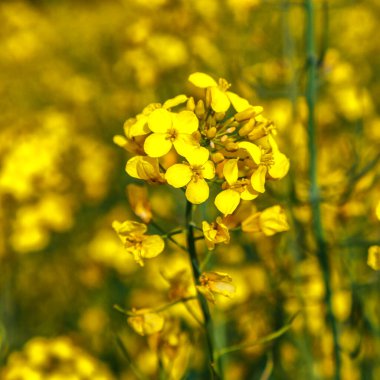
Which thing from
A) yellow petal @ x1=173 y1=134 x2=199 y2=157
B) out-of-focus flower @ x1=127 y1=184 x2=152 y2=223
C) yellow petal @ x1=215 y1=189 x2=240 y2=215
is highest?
yellow petal @ x1=173 y1=134 x2=199 y2=157

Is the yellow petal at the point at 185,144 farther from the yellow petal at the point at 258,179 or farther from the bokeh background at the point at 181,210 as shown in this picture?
the bokeh background at the point at 181,210

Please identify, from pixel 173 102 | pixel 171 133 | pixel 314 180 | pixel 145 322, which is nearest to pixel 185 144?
pixel 171 133

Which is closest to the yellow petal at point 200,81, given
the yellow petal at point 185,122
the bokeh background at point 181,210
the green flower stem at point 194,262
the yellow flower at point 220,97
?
the yellow flower at point 220,97

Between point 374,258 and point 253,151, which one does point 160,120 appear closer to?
point 253,151

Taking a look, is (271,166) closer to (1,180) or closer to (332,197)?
(332,197)

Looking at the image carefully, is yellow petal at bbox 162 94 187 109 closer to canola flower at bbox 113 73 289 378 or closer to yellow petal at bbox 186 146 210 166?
canola flower at bbox 113 73 289 378

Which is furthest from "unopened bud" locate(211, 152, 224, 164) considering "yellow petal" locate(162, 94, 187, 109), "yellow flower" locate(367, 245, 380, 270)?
"yellow flower" locate(367, 245, 380, 270)

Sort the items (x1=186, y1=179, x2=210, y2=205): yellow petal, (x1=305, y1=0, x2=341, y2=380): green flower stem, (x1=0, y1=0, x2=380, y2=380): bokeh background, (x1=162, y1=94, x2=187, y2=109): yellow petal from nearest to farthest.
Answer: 1. (x1=186, y1=179, x2=210, y2=205): yellow petal
2. (x1=162, y1=94, x2=187, y2=109): yellow petal
3. (x1=305, y1=0, x2=341, y2=380): green flower stem
4. (x1=0, y1=0, x2=380, y2=380): bokeh background
